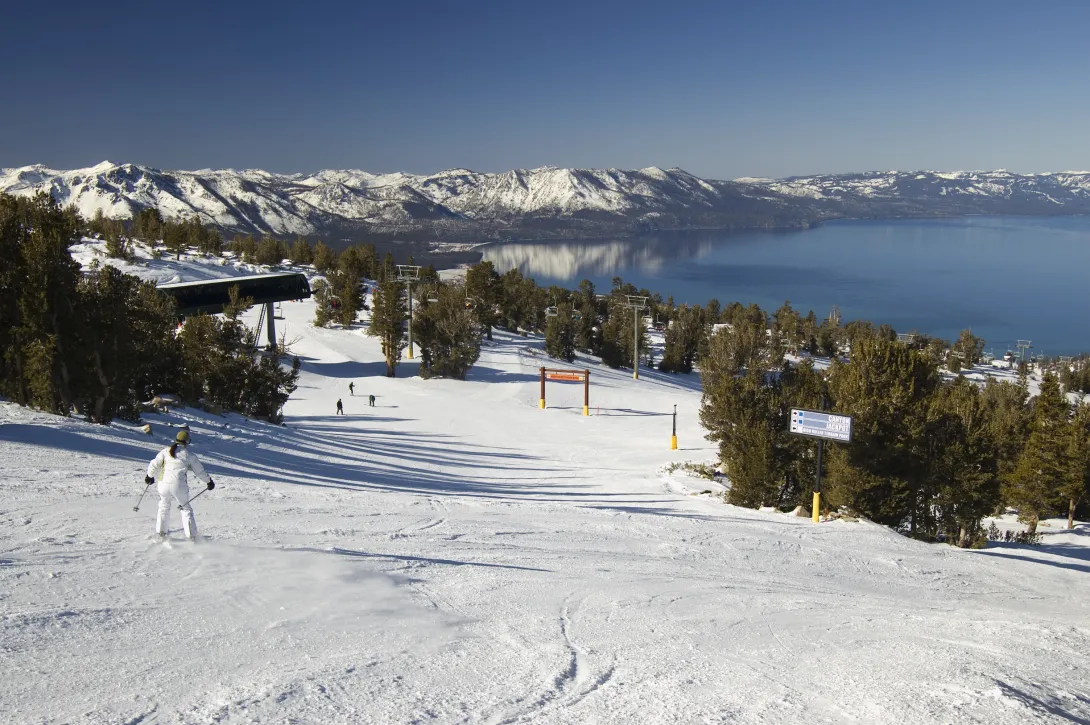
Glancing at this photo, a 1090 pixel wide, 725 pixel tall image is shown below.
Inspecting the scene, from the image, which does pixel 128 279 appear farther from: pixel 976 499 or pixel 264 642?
pixel 976 499

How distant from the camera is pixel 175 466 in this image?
880cm

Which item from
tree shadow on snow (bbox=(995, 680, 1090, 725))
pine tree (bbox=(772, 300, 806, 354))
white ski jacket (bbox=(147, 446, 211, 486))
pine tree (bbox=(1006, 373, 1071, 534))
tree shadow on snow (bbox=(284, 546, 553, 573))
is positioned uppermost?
white ski jacket (bbox=(147, 446, 211, 486))

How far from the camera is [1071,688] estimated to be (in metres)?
7.28

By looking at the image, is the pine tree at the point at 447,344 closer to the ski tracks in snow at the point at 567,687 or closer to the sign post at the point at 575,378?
the sign post at the point at 575,378

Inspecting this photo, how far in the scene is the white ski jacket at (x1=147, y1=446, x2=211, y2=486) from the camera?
8.71 metres

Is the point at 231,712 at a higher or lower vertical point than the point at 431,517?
higher

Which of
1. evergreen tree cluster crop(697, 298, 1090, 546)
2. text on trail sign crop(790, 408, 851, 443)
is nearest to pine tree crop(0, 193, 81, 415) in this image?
evergreen tree cluster crop(697, 298, 1090, 546)

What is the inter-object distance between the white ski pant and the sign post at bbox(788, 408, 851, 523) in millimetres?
13328

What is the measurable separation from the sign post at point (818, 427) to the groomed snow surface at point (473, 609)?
1.10 meters

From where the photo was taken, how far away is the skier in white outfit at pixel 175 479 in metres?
8.62

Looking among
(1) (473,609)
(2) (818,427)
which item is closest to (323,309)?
(2) (818,427)

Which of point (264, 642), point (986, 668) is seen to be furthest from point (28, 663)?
point (986, 668)

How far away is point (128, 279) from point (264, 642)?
17.0m

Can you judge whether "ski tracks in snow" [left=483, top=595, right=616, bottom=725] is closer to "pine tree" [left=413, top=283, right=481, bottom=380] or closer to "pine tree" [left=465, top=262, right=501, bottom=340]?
"pine tree" [left=413, top=283, right=481, bottom=380]
